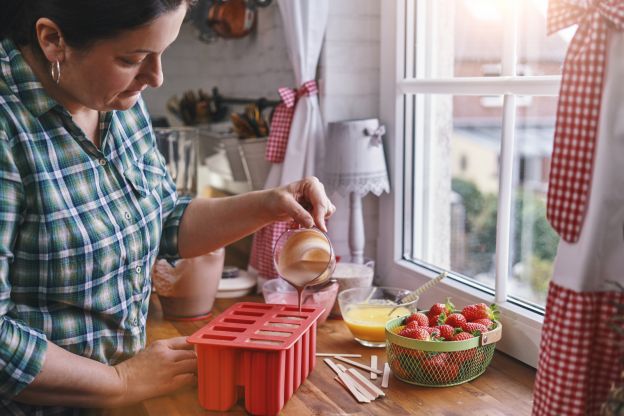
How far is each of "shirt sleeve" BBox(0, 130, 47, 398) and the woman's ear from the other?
0.14m

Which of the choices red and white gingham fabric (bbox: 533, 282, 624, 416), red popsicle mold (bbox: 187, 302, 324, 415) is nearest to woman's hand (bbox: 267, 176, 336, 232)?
red popsicle mold (bbox: 187, 302, 324, 415)

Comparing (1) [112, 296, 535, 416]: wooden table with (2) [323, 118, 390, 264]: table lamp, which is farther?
(2) [323, 118, 390, 264]: table lamp

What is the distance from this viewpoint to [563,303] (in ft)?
3.10

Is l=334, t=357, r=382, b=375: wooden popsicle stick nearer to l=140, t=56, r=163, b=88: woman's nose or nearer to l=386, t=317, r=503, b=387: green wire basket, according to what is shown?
l=386, t=317, r=503, b=387: green wire basket

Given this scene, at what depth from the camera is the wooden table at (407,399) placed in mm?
1238

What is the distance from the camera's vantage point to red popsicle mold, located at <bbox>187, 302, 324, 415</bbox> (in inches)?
47.3

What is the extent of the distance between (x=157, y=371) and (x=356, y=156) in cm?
76

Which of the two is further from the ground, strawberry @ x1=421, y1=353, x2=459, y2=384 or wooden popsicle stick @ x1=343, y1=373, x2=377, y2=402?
strawberry @ x1=421, y1=353, x2=459, y2=384

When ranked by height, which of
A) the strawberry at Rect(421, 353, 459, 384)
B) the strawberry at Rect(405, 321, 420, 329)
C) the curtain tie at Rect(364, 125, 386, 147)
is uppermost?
the curtain tie at Rect(364, 125, 386, 147)

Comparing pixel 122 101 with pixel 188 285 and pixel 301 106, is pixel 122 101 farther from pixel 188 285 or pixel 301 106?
pixel 301 106

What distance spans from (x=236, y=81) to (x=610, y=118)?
200 cm

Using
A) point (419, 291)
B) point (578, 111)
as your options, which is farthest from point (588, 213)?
point (419, 291)

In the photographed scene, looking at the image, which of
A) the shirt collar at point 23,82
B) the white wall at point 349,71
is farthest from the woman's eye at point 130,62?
the white wall at point 349,71

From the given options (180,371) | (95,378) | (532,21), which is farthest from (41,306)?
(532,21)
